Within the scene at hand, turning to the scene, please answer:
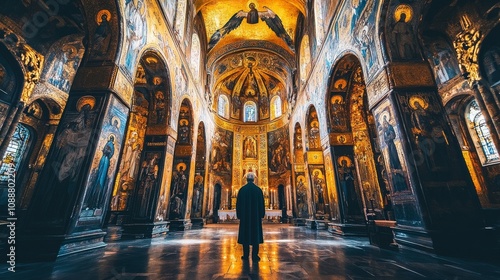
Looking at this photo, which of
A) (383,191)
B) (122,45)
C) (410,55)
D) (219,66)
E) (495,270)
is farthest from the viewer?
(219,66)

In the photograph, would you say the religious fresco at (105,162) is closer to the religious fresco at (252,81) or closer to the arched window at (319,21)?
the arched window at (319,21)

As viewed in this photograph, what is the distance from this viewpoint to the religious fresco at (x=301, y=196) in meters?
13.1

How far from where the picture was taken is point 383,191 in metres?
7.82

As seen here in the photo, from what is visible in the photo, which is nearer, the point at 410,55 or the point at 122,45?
the point at 410,55

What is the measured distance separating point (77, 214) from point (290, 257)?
421 centimetres

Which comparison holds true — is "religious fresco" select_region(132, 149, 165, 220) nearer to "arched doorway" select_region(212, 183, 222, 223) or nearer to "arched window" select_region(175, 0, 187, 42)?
"arched window" select_region(175, 0, 187, 42)

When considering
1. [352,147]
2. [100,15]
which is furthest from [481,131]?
[100,15]

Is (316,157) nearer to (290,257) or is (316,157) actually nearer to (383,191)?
(383,191)

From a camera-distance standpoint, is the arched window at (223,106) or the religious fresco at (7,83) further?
the arched window at (223,106)

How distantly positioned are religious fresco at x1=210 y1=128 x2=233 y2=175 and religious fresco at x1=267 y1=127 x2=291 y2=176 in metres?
3.89

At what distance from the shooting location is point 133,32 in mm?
5672

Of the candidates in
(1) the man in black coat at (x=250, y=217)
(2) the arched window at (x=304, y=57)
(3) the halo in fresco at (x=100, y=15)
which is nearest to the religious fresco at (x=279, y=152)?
(2) the arched window at (x=304, y=57)

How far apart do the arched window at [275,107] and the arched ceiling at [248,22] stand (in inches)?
219

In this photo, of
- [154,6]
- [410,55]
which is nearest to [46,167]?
[154,6]
